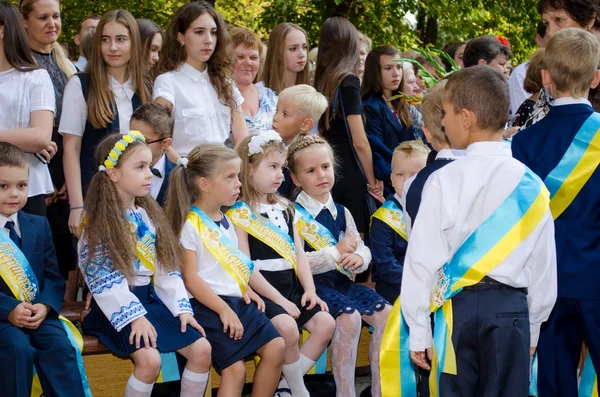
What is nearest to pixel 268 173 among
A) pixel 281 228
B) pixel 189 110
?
pixel 281 228

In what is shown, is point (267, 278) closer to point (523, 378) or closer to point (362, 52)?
point (523, 378)

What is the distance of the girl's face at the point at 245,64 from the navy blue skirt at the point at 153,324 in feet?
7.05

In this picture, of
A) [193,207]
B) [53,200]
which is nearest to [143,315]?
[193,207]

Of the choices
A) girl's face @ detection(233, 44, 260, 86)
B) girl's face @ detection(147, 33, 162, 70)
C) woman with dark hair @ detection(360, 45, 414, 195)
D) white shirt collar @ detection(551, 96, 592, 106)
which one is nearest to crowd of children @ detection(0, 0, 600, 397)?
white shirt collar @ detection(551, 96, 592, 106)

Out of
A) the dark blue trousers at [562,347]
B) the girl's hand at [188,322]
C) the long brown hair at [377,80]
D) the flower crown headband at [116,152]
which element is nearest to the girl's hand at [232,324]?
the girl's hand at [188,322]

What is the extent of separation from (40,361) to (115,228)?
78 centimetres

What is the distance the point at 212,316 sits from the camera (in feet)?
15.2

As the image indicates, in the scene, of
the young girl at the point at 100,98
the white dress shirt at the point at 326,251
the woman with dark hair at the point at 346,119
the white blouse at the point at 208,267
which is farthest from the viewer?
the woman with dark hair at the point at 346,119

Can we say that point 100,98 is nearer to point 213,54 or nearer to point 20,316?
point 213,54

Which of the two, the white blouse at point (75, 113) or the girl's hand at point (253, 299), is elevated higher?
the white blouse at point (75, 113)

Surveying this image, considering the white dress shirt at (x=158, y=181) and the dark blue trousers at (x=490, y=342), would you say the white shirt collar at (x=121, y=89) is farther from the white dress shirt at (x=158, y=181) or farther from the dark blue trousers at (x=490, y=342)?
the dark blue trousers at (x=490, y=342)

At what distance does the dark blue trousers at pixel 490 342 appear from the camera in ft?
→ 11.6

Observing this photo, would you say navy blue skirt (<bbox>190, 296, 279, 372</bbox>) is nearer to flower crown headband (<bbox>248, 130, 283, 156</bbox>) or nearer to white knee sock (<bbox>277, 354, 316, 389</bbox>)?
white knee sock (<bbox>277, 354, 316, 389</bbox>)

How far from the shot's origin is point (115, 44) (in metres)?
5.33
